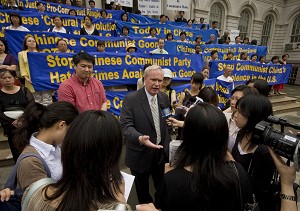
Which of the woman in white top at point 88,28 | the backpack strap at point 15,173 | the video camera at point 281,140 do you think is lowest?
the backpack strap at point 15,173

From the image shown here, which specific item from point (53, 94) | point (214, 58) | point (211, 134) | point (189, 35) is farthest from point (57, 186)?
point (189, 35)

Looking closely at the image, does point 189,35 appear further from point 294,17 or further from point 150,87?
point 294,17

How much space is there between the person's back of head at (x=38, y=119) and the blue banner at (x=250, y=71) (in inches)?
234

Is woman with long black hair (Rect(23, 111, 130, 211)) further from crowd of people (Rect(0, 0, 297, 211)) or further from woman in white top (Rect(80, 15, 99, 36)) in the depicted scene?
woman in white top (Rect(80, 15, 99, 36))

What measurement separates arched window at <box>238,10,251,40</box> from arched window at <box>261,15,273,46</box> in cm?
248

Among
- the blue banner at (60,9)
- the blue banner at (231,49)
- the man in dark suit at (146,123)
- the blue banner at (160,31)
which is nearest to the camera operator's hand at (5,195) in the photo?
the man in dark suit at (146,123)

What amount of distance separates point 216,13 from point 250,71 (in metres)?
11.7

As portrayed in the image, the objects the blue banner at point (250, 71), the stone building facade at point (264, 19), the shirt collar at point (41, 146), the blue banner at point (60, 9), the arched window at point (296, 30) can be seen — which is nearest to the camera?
the shirt collar at point (41, 146)

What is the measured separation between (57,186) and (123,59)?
14.4 ft

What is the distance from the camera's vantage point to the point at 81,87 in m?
2.61

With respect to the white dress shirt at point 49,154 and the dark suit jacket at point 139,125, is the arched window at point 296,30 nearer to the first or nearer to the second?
the dark suit jacket at point 139,125

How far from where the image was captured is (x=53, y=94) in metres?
4.31

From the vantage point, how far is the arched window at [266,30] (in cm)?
1994

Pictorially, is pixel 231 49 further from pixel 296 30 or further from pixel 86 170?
pixel 296 30
